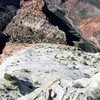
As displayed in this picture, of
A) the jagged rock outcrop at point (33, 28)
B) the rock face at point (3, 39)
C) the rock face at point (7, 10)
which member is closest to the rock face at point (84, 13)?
the rock face at point (7, 10)

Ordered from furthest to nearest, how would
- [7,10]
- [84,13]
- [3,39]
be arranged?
[84,13] → [7,10] → [3,39]

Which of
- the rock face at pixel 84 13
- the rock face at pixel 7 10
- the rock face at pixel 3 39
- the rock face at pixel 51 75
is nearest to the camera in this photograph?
the rock face at pixel 51 75

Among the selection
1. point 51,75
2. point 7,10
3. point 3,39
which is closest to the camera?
point 51,75

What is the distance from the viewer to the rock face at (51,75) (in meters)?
35.2

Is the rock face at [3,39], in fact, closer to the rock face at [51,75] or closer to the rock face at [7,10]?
the rock face at [7,10]

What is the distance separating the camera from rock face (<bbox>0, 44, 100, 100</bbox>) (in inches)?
1384

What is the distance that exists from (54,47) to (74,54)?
9.43 meters

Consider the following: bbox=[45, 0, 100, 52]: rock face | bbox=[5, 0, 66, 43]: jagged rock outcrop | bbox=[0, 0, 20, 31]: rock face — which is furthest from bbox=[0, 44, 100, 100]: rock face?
bbox=[45, 0, 100, 52]: rock face

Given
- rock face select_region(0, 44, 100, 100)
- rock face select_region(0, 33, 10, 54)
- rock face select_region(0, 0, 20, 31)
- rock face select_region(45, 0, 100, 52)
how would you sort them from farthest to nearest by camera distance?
rock face select_region(45, 0, 100, 52) → rock face select_region(0, 0, 20, 31) → rock face select_region(0, 33, 10, 54) → rock face select_region(0, 44, 100, 100)

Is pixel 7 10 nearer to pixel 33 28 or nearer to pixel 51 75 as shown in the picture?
pixel 33 28

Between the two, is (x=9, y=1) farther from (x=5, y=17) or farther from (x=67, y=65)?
(x=67, y=65)

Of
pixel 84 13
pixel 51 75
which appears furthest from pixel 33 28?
pixel 84 13

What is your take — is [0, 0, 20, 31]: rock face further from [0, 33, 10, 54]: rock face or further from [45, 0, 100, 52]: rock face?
[45, 0, 100, 52]: rock face

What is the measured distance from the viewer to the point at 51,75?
177ft
